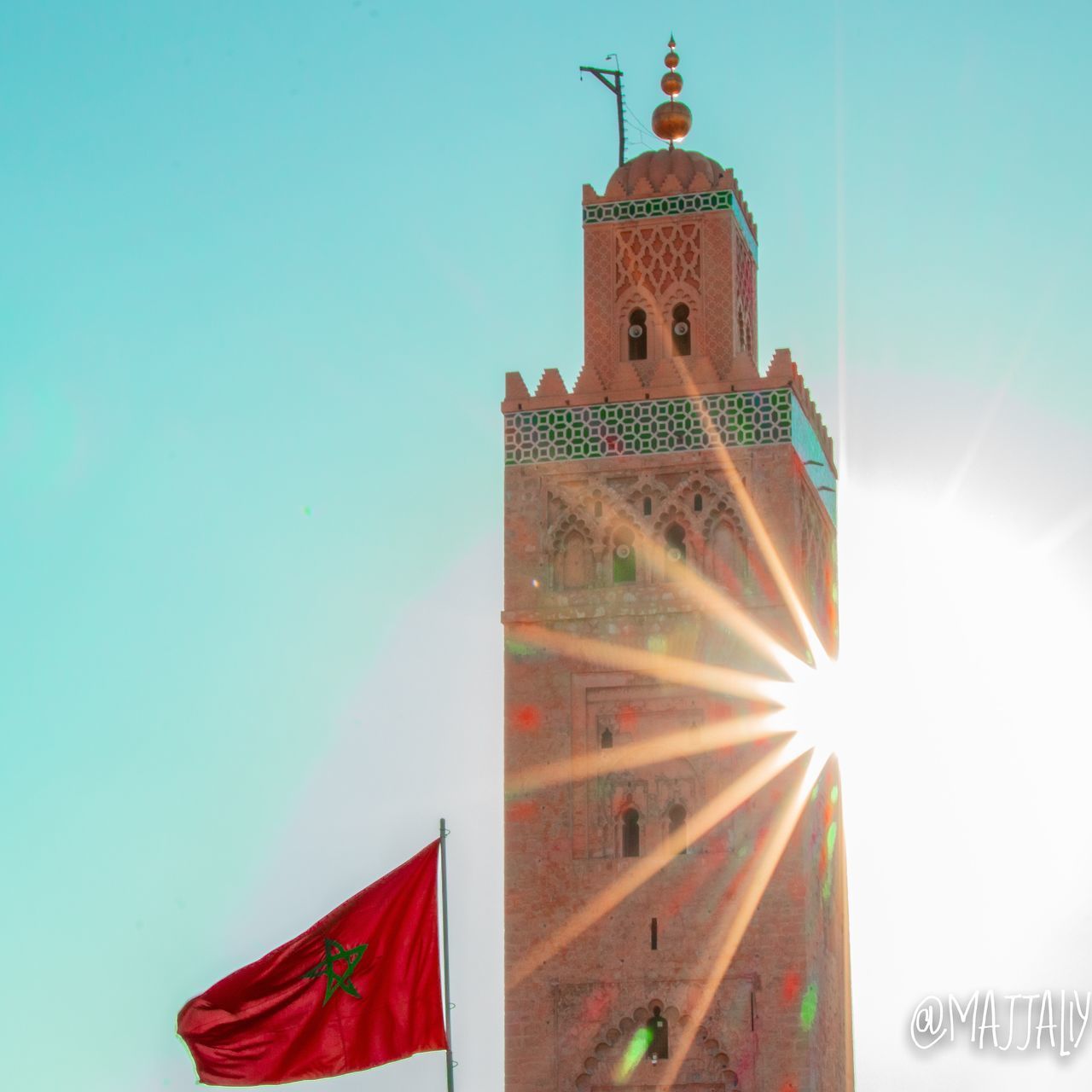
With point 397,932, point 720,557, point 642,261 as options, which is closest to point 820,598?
point 720,557

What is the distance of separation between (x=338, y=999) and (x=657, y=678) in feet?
19.0

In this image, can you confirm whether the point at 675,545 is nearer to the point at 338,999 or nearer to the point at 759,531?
the point at 759,531

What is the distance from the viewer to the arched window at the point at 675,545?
29.1 metres

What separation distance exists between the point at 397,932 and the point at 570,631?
550 cm

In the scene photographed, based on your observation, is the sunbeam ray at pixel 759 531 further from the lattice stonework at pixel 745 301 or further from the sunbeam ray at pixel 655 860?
the sunbeam ray at pixel 655 860

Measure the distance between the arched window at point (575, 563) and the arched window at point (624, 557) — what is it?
0.81ft

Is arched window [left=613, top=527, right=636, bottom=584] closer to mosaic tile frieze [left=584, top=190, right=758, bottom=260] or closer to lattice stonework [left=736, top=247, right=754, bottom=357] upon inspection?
lattice stonework [left=736, top=247, right=754, bottom=357]

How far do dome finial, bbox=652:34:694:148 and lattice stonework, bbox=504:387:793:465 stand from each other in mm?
3102

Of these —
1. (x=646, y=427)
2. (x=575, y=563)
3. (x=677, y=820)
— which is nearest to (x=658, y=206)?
(x=646, y=427)

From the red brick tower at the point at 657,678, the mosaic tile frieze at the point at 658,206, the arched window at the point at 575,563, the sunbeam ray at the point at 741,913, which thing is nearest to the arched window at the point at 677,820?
the red brick tower at the point at 657,678

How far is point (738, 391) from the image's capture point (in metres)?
29.3

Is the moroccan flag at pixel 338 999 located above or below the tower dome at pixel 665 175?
below

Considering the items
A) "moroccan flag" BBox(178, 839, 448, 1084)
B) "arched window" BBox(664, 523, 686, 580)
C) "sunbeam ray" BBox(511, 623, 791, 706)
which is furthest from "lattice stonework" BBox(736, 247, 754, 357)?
"moroccan flag" BBox(178, 839, 448, 1084)

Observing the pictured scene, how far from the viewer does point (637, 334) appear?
30266mm
